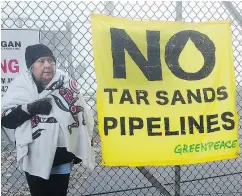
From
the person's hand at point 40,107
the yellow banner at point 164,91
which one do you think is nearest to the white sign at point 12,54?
the person's hand at point 40,107

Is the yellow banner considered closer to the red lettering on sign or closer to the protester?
the protester

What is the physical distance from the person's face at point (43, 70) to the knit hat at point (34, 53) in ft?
0.09

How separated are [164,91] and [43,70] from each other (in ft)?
3.25

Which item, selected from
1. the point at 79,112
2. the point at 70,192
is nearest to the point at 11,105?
the point at 79,112

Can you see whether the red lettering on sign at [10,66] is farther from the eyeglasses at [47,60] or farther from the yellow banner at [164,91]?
the yellow banner at [164,91]

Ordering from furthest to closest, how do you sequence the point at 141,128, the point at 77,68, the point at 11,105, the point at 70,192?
the point at 70,192, the point at 77,68, the point at 141,128, the point at 11,105

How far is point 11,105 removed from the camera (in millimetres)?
2654

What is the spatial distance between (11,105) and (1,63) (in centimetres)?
32

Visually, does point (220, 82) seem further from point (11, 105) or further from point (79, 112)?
point (11, 105)

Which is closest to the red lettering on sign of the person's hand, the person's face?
the person's face

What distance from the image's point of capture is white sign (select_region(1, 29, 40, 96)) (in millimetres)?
2695

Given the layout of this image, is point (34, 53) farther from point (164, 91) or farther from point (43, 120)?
point (164, 91)

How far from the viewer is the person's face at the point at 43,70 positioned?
2.69 meters

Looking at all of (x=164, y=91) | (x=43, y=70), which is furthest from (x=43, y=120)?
(x=164, y=91)
